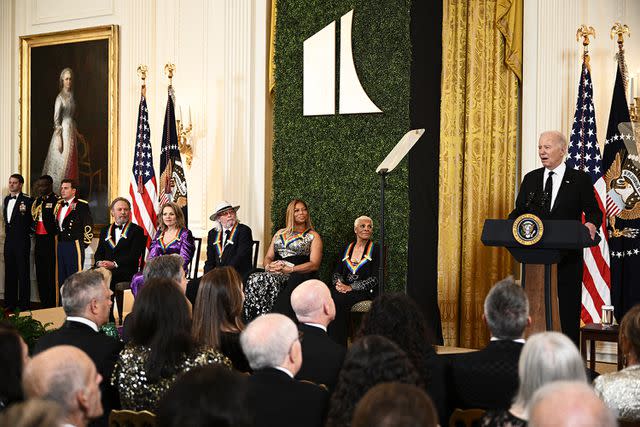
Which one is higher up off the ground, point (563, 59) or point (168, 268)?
point (563, 59)

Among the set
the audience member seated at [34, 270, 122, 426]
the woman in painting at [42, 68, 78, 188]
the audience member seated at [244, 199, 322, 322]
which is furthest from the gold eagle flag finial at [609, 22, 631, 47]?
the woman in painting at [42, 68, 78, 188]

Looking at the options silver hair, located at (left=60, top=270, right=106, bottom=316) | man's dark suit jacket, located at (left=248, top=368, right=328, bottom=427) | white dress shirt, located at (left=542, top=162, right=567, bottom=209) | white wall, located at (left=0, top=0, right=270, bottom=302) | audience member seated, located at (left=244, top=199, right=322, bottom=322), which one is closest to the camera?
man's dark suit jacket, located at (left=248, top=368, right=328, bottom=427)

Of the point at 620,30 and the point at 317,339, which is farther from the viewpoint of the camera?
the point at 620,30

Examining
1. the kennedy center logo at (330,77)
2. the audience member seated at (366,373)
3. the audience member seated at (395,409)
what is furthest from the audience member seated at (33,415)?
the kennedy center logo at (330,77)

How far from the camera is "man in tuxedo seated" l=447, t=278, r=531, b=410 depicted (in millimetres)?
3158

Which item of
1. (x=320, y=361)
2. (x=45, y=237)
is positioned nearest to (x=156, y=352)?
(x=320, y=361)

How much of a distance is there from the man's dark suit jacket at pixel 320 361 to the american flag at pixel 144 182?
5654mm

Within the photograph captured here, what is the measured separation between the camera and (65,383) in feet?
7.46

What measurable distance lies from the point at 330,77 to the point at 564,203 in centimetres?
364

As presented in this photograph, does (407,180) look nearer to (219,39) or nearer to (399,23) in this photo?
(399,23)

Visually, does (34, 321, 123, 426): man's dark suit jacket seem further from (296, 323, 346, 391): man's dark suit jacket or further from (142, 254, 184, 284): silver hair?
(142, 254, 184, 284): silver hair

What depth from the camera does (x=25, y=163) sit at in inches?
425

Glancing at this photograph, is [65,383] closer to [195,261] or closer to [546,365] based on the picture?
[546,365]

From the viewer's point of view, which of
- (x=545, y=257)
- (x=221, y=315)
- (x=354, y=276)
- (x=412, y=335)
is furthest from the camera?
(x=354, y=276)
